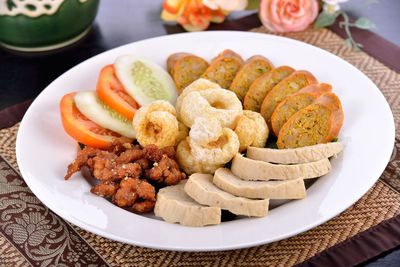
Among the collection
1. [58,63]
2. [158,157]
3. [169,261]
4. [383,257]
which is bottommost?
[58,63]

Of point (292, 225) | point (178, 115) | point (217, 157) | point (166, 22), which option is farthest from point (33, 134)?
point (166, 22)

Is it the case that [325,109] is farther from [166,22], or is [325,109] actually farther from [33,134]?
[166,22]

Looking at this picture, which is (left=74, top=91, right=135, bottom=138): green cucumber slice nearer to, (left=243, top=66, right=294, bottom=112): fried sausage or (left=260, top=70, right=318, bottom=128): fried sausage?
(left=243, top=66, right=294, bottom=112): fried sausage

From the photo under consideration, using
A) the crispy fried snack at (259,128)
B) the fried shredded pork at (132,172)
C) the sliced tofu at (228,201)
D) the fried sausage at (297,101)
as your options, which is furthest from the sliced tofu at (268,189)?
the fried sausage at (297,101)

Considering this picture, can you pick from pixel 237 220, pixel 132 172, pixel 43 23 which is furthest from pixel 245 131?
pixel 43 23

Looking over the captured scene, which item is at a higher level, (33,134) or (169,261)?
(169,261)

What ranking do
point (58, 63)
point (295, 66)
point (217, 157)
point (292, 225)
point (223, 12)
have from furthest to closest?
point (223, 12) < point (58, 63) < point (295, 66) < point (217, 157) < point (292, 225)

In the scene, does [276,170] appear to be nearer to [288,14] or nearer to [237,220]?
[237,220]
